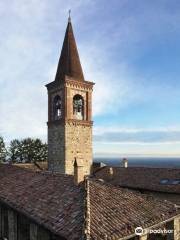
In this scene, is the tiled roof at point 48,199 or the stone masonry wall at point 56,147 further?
the stone masonry wall at point 56,147

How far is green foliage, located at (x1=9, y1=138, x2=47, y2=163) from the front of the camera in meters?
55.0

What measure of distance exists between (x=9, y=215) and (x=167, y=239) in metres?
7.38

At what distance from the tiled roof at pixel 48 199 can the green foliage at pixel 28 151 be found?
122 ft

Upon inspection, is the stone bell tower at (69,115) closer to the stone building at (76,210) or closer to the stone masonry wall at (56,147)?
the stone masonry wall at (56,147)

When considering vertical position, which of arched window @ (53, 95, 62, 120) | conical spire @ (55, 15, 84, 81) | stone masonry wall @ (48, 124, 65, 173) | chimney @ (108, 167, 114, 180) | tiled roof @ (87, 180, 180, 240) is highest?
conical spire @ (55, 15, 84, 81)

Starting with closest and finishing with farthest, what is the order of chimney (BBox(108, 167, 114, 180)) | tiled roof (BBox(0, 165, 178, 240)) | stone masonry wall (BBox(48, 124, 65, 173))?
tiled roof (BBox(0, 165, 178, 240)) < chimney (BBox(108, 167, 114, 180)) < stone masonry wall (BBox(48, 124, 65, 173))

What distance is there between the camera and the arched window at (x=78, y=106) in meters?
29.4

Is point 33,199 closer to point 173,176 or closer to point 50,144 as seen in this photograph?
point 173,176

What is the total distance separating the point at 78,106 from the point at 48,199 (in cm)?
1812

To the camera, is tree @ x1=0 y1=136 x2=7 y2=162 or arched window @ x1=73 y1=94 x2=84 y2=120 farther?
tree @ x1=0 y1=136 x2=7 y2=162

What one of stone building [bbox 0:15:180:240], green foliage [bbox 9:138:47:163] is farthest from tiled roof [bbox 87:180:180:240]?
green foliage [bbox 9:138:47:163]

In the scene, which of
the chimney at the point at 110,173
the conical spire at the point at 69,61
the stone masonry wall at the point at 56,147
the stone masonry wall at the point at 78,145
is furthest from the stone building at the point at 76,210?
the conical spire at the point at 69,61

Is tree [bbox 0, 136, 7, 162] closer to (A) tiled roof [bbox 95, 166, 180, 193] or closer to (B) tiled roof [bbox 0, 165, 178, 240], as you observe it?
(A) tiled roof [bbox 95, 166, 180, 193]

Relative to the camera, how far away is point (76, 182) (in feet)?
43.8
